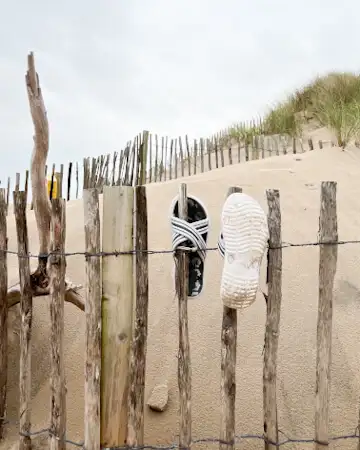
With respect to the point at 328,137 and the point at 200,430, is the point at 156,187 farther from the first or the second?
the point at 328,137

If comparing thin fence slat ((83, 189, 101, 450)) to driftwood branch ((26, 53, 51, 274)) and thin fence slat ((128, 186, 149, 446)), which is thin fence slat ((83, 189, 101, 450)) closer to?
thin fence slat ((128, 186, 149, 446))

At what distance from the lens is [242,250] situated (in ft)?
7.38

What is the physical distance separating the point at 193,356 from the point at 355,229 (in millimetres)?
2175

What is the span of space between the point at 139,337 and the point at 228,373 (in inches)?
16.9

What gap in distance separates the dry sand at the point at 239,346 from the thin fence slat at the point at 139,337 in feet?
1.92

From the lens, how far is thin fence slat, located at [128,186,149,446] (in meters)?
2.49

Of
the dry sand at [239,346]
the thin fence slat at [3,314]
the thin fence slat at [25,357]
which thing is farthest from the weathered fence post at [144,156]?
the thin fence slat at [25,357]

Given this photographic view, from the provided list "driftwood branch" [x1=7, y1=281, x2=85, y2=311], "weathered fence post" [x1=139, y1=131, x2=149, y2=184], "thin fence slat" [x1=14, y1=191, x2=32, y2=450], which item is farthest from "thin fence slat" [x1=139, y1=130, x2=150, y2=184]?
"thin fence slat" [x1=14, y1=191, x2=32, y2=450]

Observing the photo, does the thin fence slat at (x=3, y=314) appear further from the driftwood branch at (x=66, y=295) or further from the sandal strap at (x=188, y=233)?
the sandal strap at (x=188, y=233)

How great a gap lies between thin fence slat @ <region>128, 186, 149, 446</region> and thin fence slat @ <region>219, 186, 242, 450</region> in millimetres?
363

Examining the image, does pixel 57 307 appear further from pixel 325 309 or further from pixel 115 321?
pixel 325 309

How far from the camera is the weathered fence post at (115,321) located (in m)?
2.52

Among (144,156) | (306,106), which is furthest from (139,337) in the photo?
(306,106)

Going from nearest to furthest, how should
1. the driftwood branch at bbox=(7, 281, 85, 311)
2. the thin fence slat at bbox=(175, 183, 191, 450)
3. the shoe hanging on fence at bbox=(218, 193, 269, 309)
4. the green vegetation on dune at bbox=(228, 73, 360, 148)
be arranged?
the shoe hanging on fence at bbox=(218, 193, 269, 309)
the thin fence slat at bbox=(175, 183, 191, 450)
the driftwood branch at bbox=(7, 281, 85, 311)
the green vegetation on dune at bbox=(228, 73, 360, 148)
